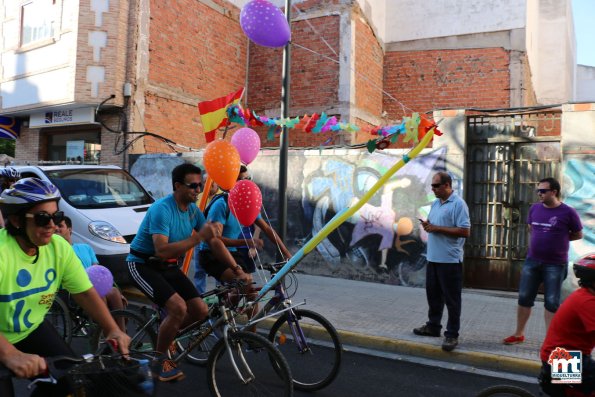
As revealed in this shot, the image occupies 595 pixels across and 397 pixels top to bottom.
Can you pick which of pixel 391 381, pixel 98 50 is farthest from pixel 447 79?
pixel 391 381

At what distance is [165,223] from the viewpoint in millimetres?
3939

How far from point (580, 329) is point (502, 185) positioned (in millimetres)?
5869

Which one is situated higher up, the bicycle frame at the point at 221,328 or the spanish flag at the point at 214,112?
the spanish flag at the point at 214,112

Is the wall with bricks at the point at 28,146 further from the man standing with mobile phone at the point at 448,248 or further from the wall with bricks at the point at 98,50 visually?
the man standing with mobile phone at the point at 448,248

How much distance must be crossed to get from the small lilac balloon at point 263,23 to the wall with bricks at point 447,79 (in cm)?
989

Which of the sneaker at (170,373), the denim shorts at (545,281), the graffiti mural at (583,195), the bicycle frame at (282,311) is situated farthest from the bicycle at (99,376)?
the graffiti mural at (583,195)

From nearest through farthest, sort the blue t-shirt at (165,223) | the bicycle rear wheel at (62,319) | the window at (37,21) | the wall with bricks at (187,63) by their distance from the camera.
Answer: the blue t-shirt at (165,223) < the bicycle rear wheel at (62,319) < the wall with bricks at (187,63) < the window at (37,21)

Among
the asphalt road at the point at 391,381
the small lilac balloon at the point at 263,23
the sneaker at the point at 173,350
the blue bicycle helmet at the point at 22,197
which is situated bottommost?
the asphalt road at the point at 391,381

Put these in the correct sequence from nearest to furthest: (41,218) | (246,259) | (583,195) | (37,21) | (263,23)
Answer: (41,218)
(246,259)
(263,23)
(583,195)
(37,21)

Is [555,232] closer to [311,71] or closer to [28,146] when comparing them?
[311,71]

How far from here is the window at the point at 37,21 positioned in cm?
1320

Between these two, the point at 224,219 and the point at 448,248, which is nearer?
the point at 224,219

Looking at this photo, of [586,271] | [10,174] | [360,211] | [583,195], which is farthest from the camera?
[360,211]

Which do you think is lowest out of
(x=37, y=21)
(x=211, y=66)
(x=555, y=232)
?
(x=555, y=232)
